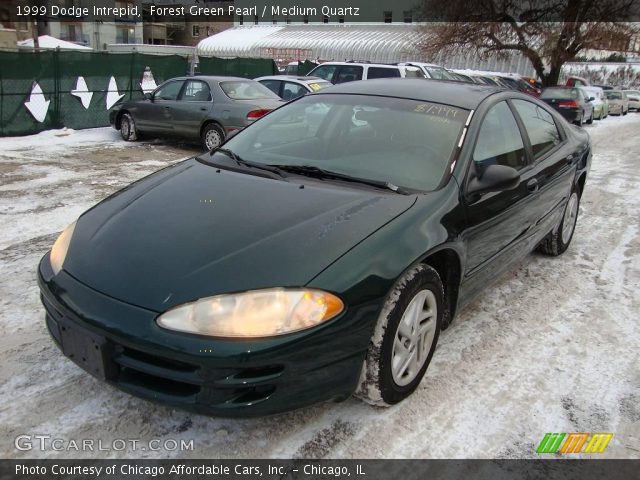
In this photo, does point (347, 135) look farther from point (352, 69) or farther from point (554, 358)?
point (352, 69)

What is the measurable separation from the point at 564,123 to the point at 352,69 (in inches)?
406

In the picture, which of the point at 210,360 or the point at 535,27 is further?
the point at 535,27

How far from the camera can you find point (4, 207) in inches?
226

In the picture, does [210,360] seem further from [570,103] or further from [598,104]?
[598,104]

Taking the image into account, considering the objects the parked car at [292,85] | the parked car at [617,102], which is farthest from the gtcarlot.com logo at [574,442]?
the parked car at [617,102]

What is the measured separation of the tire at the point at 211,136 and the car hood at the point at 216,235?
684cm

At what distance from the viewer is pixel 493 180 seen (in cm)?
292

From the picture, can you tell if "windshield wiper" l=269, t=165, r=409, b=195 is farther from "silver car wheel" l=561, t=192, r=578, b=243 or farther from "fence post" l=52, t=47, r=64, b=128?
"fence post" l=52, t=47, r=64, b=128

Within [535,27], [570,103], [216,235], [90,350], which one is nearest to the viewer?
[90,350]

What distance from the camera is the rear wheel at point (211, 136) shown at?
31.6 ft

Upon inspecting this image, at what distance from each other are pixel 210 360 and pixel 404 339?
969mm

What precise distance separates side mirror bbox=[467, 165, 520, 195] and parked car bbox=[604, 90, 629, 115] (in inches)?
1050

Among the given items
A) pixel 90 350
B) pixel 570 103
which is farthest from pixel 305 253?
pixel 570 103

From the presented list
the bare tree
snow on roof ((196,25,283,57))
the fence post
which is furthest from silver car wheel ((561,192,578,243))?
snow on roof ((196,25,283,57))
